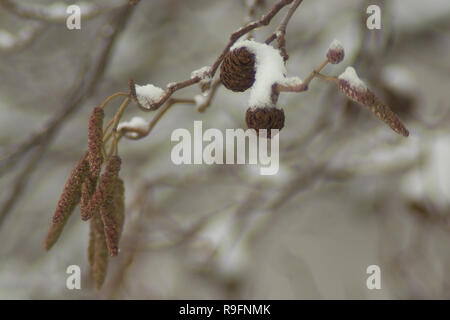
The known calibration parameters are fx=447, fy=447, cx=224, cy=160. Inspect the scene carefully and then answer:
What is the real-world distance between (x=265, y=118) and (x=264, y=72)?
50 millimetres

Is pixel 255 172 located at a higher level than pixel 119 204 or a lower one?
higher

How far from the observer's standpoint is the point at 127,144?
2445 mm

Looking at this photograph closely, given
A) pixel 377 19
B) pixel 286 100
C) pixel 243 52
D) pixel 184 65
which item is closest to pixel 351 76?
pixel 243 52

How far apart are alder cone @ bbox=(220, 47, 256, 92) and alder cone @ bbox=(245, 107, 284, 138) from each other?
5 centimetres

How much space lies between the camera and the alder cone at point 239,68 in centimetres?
47

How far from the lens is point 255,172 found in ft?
6.11

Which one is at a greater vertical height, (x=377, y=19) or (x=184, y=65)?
(x=184, y=65)

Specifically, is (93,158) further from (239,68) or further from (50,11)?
(50,11)

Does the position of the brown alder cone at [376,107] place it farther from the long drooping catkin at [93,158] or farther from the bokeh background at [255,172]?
the bokeh background at [255,172]

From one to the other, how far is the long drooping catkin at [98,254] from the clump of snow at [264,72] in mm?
266

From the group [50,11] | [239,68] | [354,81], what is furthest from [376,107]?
[50,11]

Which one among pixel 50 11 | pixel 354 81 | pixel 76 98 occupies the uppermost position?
pixel 50 11
